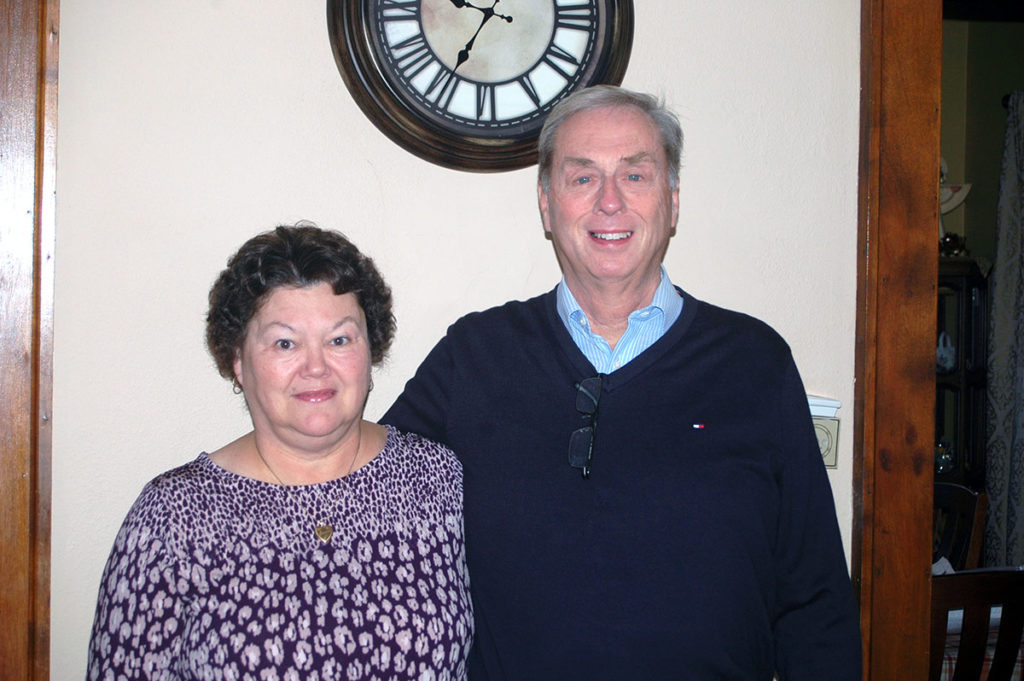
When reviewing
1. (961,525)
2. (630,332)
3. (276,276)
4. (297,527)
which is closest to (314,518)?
(297,527)

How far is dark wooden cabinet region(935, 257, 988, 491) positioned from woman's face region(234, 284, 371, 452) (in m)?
3.67

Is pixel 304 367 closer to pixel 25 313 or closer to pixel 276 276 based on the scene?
pixel 276 276

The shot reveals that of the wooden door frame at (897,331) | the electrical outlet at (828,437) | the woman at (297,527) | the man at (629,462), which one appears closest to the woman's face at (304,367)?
the woman at (297,527)

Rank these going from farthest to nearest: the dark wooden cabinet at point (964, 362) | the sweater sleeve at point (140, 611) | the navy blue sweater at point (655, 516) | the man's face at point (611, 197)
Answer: the dark wooden cabinet at point (964, 362), the man's face at point (611, 197), the navy blue sweater at point (655, 516), the sweater sleeve at point (140, 611)

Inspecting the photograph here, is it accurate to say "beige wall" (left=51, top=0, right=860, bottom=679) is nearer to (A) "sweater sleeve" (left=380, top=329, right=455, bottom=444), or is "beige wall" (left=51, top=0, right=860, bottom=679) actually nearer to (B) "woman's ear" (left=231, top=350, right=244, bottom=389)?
(A) "sweater sleeve" (left=380, top=329, right=455, bottom=444)

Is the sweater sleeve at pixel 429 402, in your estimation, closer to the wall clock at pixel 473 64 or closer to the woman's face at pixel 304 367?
the woman's face at pixel 304 367

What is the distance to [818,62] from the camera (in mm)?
1844

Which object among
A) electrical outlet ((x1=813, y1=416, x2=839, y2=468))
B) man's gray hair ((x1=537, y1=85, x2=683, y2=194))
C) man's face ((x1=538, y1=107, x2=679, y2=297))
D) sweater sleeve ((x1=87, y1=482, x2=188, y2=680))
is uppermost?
man's gray hair ((x1=537, y1=85, x2=683, y2=194))

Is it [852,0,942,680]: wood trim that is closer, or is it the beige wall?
the beige wall

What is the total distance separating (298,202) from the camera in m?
1.71

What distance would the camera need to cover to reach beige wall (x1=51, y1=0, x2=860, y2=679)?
64.5 inches

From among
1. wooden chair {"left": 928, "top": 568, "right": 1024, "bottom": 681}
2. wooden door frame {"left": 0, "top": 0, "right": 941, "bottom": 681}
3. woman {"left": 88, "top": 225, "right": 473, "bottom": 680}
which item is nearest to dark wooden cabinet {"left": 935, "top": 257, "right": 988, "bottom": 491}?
wooden chair {"left": 928, "top": 568, "right": 1024, "bottom": 681}

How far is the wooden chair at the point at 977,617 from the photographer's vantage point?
186 cm

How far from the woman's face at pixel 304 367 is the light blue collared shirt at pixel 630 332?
1.40ft
